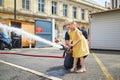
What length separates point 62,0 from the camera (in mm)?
40438

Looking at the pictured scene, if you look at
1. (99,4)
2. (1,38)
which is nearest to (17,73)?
(1,38)

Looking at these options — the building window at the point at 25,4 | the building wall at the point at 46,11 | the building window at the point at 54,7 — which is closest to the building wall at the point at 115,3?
the building wall at the point at 46,11

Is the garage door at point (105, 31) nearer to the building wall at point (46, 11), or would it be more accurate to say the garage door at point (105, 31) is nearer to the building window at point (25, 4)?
the building wall at point (46, 11)

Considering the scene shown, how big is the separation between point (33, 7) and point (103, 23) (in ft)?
54.6

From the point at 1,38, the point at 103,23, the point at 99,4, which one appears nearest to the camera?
the point at 1,38

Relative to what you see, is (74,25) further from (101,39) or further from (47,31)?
(47,31)

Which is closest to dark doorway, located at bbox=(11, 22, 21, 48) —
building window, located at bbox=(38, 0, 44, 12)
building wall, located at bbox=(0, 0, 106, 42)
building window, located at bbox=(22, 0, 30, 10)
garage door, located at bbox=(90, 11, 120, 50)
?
garage door, located at bbox=(90, 11, 120, 50)

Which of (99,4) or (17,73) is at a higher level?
(99,4)

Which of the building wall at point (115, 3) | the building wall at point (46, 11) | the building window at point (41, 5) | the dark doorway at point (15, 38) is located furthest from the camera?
the building window at point (41, 5)

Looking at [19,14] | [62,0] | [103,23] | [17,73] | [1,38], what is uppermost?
[62,0]

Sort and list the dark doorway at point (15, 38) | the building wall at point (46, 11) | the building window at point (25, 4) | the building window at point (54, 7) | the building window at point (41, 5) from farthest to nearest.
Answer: the building window at point (54, 7) < the building window at point (41, 5) < the building window at point (25, 4) < the building wall at point (46, 11) < the dark doorway at point (15, 38)

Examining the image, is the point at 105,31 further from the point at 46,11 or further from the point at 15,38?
the point at 46,11

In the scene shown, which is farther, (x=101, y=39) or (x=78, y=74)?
(x=101, y=39)

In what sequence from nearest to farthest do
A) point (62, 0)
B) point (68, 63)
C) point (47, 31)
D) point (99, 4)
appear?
point (68, 63)
point (47, 31)
point (62, 0)
point (99, 4)
